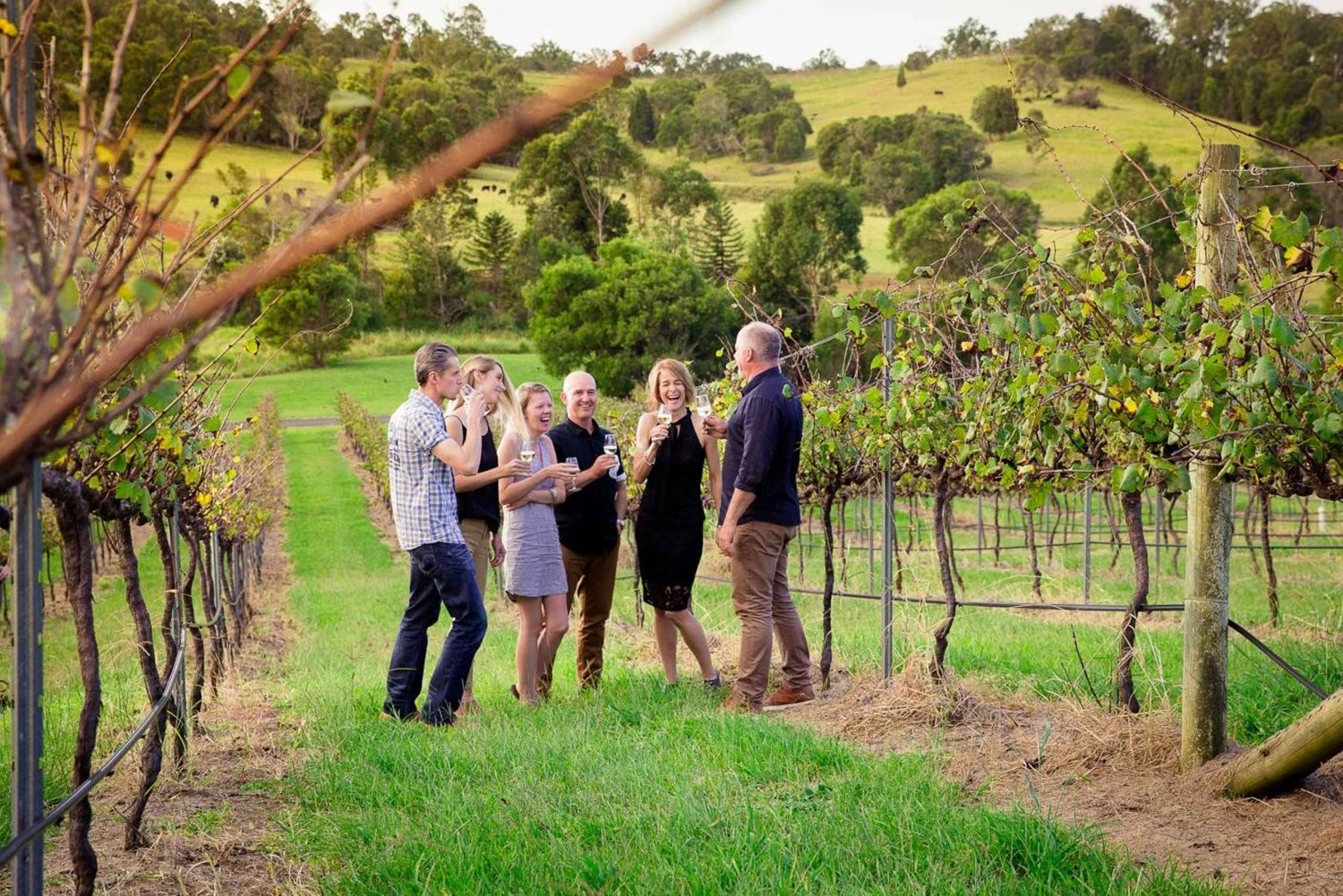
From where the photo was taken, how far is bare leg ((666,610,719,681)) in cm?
627

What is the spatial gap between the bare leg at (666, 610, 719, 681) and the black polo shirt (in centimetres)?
51

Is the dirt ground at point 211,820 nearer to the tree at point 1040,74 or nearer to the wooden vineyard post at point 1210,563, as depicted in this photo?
the wooden vineyard post at point 1210,563

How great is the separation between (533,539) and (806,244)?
1765 inches

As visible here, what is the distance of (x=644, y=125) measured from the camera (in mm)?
75438

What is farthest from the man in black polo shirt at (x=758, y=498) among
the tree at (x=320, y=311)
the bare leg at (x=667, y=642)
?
the tree at (x=320, y=311)

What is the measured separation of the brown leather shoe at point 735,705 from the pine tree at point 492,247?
173 feet

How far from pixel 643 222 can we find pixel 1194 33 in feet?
91.8

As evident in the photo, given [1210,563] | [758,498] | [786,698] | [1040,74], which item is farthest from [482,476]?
[1040,74]

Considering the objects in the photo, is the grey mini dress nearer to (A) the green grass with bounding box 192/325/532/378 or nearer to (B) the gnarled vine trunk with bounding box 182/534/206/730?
(B) the gnarled vine trunk with bounding box 182/534/206/730

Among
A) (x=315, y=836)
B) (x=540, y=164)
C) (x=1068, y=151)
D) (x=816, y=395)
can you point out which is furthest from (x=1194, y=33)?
(x=315, y=836)

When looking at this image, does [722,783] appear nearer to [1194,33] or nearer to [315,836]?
[315,836]

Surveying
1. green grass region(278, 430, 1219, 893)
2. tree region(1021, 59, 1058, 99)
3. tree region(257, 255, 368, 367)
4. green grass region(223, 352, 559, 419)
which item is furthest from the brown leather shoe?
tree region(1021, 59, 1058, 99)

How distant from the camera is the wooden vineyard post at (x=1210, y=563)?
4.36 meters

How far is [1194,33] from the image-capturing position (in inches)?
2367
